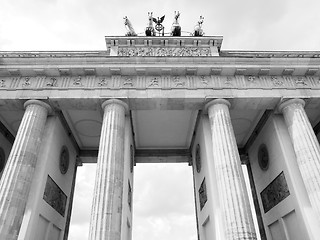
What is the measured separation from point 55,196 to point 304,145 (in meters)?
13.4

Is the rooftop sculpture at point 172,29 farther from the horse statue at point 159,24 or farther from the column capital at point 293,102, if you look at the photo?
the column capital at point 293,102

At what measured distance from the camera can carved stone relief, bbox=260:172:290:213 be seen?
1308cm

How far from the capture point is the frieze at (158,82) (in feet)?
44.5

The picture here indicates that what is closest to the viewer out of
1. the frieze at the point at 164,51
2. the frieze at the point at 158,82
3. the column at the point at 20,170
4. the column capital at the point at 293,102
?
the column at the point at 20,170

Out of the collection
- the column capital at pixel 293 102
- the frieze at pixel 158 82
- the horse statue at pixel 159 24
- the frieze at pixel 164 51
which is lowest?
the column capital at pixel 293 102

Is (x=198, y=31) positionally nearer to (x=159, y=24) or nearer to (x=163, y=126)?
(x=159, y=24)

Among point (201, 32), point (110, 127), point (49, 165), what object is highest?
point (201, 32)

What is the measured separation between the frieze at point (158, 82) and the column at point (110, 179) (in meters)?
1.48

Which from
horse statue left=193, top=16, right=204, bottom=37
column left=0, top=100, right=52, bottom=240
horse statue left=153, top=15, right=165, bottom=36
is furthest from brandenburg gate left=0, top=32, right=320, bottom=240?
horse statue left=153, top=15, right=165, bottom=36

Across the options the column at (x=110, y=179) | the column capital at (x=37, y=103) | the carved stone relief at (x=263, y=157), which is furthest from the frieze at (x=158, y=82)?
Answer: the carved stone relief at (x=263, y=157)

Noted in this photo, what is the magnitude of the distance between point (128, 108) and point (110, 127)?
71.4 inches

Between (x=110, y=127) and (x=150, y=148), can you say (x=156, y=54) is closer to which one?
(x=110, y=127)

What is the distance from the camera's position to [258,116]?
1584cm

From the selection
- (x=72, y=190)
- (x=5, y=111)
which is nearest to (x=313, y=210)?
(x=72, y=190)
